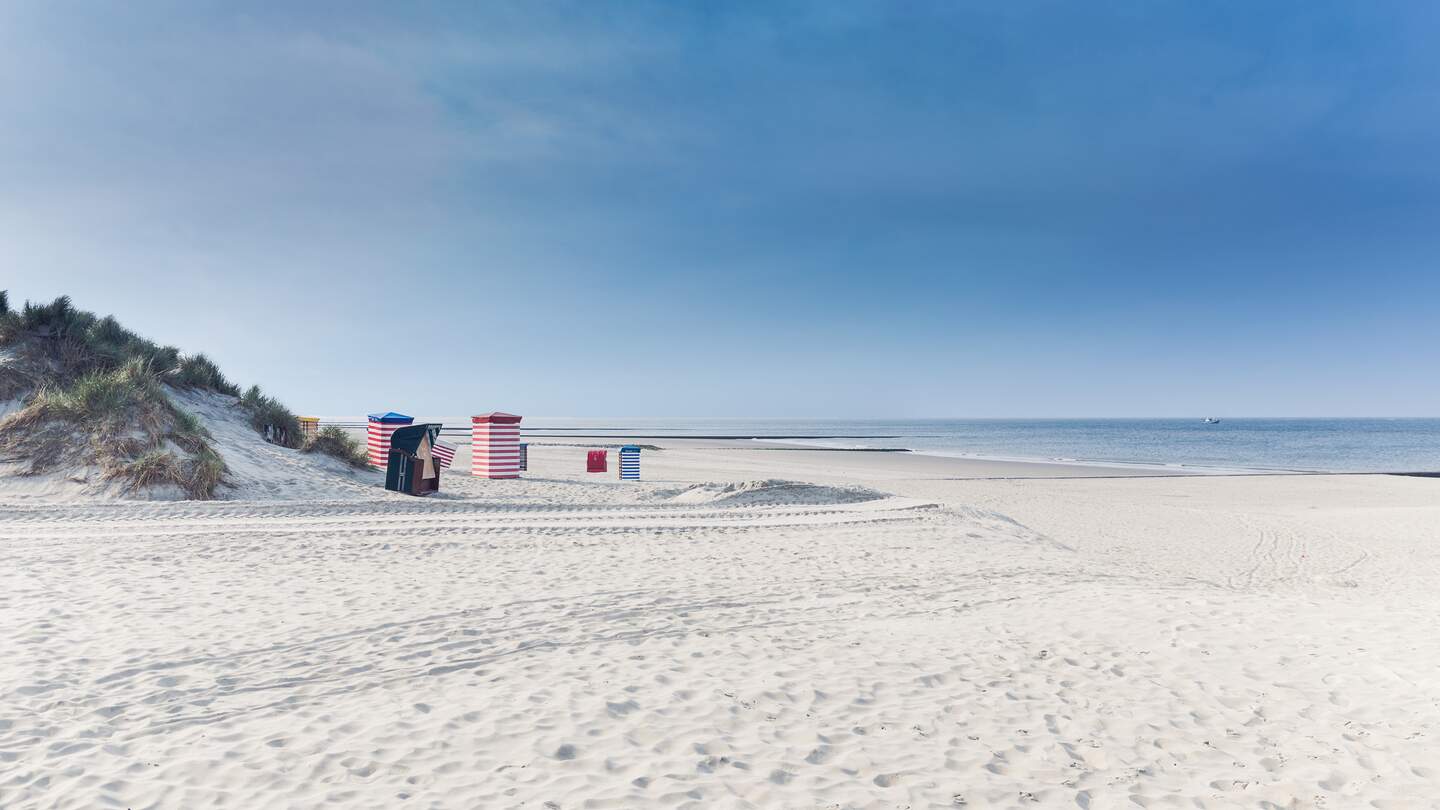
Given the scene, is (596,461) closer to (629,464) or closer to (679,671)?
(629,464)

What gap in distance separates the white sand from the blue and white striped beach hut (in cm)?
1367

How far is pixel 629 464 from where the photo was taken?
2689 centimetres

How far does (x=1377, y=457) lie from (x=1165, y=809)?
2356 inches

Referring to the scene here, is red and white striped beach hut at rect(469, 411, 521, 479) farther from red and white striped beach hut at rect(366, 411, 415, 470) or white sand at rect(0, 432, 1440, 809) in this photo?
white sand at rect(0, 432, 1440, 809)

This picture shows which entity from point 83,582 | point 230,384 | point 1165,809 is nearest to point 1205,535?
point 1165,809

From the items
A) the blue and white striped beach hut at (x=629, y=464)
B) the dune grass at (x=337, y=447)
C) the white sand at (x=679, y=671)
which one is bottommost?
the white sand at (x=679, y=671)

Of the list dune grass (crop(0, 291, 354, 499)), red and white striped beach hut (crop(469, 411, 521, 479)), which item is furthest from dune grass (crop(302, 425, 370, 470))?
red and white striped beach hut (crop(469, 411, 521, 479))

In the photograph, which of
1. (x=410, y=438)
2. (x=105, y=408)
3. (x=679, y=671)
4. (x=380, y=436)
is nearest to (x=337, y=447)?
(x=380, y=436)

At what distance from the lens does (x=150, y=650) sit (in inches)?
247

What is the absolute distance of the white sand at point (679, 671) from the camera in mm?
4473

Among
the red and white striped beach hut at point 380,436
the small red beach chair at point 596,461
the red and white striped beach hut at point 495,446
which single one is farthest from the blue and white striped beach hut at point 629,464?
the red and white striped beach hut at point 380,436

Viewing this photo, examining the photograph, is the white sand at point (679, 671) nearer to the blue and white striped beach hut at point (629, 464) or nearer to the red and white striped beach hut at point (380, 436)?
the red and white striped beach hut at point (380, 436)

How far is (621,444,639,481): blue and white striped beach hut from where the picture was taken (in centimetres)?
2667

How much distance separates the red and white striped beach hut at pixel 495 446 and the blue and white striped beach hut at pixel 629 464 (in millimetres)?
3678
